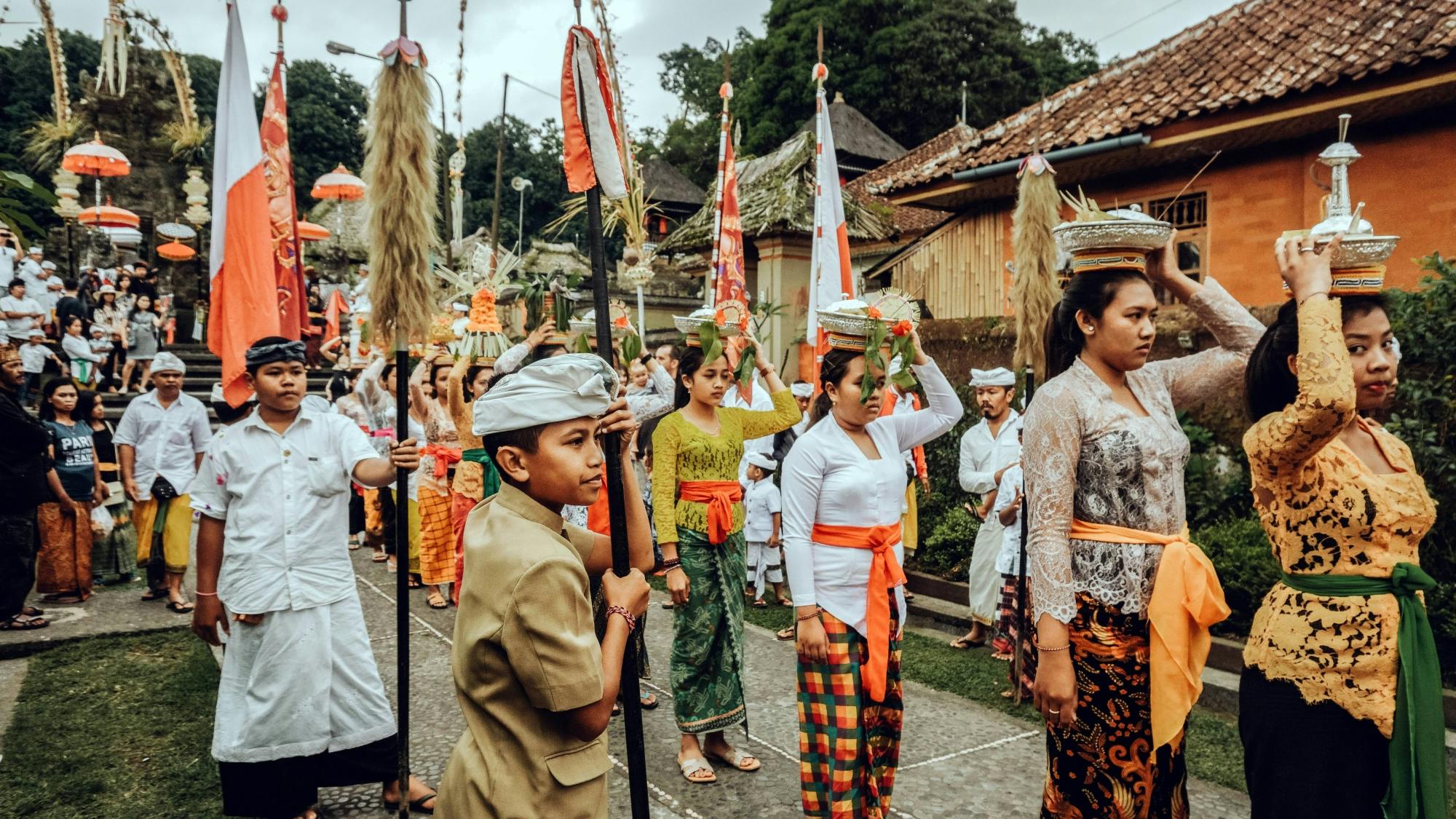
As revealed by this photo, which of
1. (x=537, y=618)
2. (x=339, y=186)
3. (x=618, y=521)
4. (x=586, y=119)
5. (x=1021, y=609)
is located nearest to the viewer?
(x=537, y=618)

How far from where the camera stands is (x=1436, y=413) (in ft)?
17.9

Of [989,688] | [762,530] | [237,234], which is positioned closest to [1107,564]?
[989,688]

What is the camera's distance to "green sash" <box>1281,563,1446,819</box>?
2342 mm

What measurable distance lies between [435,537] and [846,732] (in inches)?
205

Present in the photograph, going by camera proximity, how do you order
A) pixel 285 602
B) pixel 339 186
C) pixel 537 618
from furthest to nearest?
pixel 339 186 < pixel 285 602 < pixel 537 618

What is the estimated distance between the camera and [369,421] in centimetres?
923

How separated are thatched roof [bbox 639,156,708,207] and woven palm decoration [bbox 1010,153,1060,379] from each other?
23404 mm

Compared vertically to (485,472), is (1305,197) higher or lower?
higher

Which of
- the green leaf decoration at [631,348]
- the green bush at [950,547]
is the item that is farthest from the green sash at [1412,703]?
the green bush at [950,547]

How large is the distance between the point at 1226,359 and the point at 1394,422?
11.9ft

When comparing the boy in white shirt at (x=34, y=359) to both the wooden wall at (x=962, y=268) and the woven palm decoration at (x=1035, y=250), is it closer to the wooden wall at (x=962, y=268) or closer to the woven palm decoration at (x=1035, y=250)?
the wooden wall at (x=962, y=268)

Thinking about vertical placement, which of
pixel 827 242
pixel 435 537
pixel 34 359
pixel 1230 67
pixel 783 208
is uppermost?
pixel 1230 67

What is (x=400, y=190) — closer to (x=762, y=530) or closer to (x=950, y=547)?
(x=762, y=530)

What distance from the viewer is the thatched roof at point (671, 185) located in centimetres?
2870
